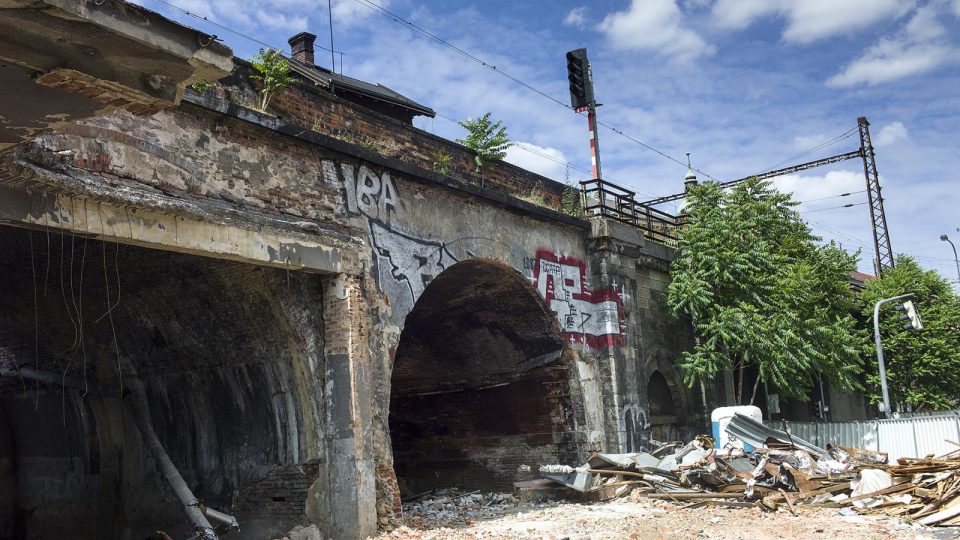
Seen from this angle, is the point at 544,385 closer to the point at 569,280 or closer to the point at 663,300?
the point at 569,280

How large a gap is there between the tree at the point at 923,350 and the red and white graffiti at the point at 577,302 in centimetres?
998

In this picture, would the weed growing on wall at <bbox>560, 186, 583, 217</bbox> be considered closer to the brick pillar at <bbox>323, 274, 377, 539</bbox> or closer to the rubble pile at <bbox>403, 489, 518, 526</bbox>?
the rubble pile at <bbox>403, 489, 518, 526</bbox>

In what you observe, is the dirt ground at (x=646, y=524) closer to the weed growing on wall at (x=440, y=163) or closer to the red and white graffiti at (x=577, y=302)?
the red and white graffiti at (x=577, y=302)

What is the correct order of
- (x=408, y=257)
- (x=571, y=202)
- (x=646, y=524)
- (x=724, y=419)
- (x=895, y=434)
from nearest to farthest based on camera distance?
1. (x=646, y=524)
2. (x=408, y=257)
3. (x=724, y=419)
4. (x=571, y=202)
5. (x=895, y=434)

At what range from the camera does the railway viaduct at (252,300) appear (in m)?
7.77

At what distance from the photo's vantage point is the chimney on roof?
74.4 ft

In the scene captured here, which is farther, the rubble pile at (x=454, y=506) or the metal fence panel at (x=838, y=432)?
the metal fence panel at (x=838, y=432)

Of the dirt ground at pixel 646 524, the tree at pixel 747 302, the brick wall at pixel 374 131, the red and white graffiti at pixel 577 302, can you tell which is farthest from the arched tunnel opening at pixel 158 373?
the tree at pixel 747 302

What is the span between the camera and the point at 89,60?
14.6 ft

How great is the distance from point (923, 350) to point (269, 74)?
19.4m

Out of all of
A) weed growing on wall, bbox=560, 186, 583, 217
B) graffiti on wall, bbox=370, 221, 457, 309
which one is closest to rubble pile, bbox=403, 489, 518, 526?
graffiti on wall, bbox=370, 221, 457, 309

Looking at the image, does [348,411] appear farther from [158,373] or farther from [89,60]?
[89,60]

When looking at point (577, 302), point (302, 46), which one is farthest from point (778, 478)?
point (302, 46)

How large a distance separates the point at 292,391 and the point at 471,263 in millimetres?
4098
